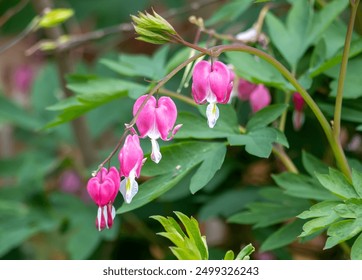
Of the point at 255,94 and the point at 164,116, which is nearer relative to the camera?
the point at 164,116

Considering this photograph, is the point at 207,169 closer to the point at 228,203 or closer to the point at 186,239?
the point at 186,239

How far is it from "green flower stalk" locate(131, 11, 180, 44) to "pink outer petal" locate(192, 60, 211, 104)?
6cm

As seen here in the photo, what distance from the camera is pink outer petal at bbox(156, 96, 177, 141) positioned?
0.99 m

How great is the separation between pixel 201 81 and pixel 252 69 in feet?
1.14

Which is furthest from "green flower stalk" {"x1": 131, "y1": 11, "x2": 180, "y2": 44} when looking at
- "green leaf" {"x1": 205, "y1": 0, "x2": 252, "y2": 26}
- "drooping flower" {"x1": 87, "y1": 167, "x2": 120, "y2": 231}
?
"green leaf" {"x1": 205, "y1": 0, "x2": 252, "y2": 26}

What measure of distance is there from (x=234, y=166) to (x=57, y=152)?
28.1 inches

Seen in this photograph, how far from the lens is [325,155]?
1.90 m

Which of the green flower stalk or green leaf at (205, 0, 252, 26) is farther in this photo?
green leaf at (205, 0, 252, 26)

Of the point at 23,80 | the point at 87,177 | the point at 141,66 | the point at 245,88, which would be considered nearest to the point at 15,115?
the point at 87,177

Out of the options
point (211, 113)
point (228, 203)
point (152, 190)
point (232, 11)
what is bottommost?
point (228, 203)

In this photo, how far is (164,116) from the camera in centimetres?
100

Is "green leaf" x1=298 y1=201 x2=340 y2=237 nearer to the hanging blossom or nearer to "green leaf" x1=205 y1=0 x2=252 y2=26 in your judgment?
the hanging blossom

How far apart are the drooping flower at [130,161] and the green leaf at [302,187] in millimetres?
342

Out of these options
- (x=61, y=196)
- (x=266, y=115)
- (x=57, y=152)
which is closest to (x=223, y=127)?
(x=266, y=115)
